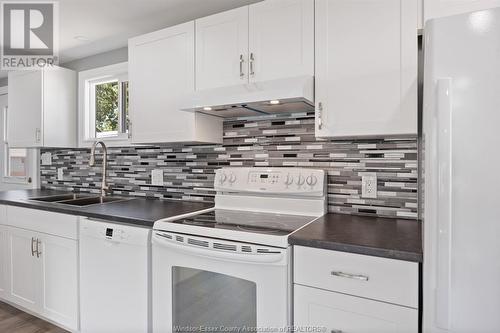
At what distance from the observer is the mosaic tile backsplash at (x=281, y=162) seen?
1.74 meters

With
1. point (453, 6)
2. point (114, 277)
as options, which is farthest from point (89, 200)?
point (453, 6)

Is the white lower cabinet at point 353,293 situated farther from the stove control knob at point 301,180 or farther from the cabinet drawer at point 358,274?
the stove control knob at point 301,180

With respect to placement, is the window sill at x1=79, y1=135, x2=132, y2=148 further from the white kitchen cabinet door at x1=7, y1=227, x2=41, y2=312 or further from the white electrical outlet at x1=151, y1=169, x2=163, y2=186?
the white kitchen cabinet door at x1=7, y1=227, x2=41, y2=312

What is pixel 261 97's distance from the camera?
1.60 metres

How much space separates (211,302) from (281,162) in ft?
3.16

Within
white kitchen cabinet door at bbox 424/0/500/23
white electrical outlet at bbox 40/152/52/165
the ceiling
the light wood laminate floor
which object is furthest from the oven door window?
white electrical outlet at bbox 40/152/52/165

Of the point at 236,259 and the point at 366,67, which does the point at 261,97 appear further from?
the point at 236,259

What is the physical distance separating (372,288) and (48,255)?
2096mm

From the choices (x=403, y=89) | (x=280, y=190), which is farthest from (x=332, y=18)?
(x=280, y=190)

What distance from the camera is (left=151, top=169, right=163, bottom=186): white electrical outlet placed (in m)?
2.57

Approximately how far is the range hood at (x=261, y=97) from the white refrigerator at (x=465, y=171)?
0.66 metres

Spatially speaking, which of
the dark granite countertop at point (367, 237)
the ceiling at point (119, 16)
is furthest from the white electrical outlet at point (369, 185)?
the ceiling at point (119, 16)

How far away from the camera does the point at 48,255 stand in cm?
216

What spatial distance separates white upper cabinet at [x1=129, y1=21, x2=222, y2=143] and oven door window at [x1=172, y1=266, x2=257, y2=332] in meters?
→ 0.89
